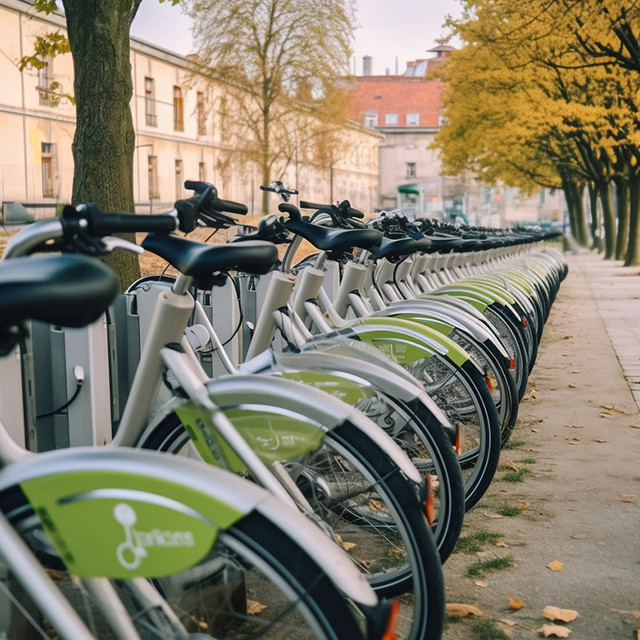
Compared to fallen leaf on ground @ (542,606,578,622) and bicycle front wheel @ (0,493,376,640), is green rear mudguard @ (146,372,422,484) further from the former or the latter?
fallen leaf on ground @ (542,606,578,622)

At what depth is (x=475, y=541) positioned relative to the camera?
3990mm

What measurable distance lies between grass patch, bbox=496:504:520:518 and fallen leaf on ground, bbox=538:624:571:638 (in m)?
1.24

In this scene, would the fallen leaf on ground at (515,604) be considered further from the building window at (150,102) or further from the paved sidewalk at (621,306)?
the building window at (150,102)

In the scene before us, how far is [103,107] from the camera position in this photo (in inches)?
281

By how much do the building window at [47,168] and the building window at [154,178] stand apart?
6.04 m

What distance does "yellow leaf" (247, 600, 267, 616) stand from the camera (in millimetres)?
1877

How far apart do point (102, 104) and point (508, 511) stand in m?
4.43

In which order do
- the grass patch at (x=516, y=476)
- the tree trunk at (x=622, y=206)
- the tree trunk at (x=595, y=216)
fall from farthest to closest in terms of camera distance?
the tree trunk at (x=595, y=216) → the tree trunk at (x=622, y=206) → the grass patch at (x=516, y=476)

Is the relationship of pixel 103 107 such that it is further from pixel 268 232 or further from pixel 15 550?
pixel 15 550

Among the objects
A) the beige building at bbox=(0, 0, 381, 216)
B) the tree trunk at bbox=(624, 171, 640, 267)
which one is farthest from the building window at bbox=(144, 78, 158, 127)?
the tree trunk at bbox=(624, 171, 640, 267)

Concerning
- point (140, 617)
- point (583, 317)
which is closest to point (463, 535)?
point (140, 617)

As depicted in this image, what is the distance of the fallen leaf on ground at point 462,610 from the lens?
3.27 meters

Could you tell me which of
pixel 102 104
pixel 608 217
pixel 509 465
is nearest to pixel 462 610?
pixel 509 465

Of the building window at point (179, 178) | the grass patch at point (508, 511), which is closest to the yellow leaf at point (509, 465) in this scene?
the grass patch at point (508, 511)
